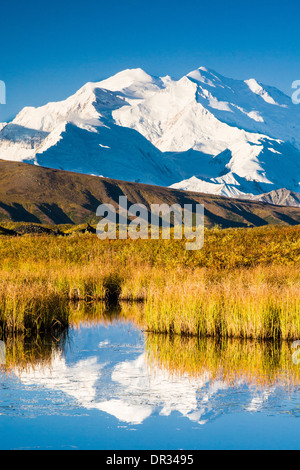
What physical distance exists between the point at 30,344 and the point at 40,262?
15.0 metres

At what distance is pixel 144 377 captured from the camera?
1402cm

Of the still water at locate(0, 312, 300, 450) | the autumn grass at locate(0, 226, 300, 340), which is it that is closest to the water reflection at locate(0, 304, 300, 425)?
the still water at locate(0, 312, 300, 450)

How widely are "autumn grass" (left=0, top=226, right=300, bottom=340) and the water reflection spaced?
26.0 inches

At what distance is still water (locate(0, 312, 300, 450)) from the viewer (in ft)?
33.6

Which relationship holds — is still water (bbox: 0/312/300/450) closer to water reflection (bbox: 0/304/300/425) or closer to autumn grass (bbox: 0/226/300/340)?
water reflection (bbox: 0/304/300/425)

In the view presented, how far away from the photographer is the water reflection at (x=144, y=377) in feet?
38.4

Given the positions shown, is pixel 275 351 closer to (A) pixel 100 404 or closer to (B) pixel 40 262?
(A) pixel 100 404

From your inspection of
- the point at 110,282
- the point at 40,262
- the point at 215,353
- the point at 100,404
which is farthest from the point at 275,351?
the point at 40,262

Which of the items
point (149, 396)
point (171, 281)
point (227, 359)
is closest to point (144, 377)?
point (149, 396)

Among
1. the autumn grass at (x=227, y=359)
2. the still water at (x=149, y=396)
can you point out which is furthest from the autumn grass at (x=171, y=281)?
the still water at (x=149, y=396)

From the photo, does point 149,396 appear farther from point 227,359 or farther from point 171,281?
point 171,281

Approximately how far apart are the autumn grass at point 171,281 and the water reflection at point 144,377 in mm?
659

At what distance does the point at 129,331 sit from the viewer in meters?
20.2

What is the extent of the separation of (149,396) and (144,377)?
5.47 ft
